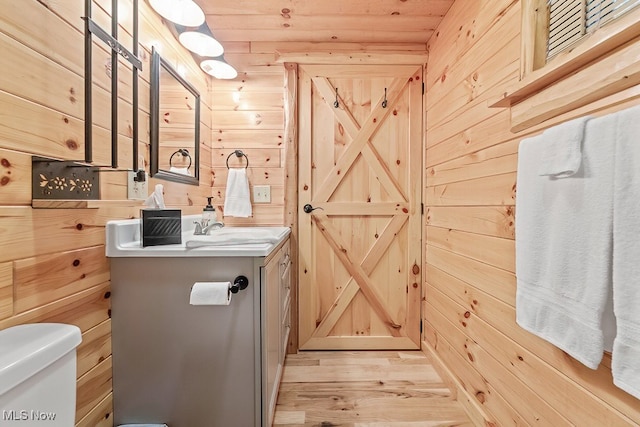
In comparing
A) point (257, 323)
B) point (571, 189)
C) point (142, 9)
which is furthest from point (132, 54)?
point (571, 189)

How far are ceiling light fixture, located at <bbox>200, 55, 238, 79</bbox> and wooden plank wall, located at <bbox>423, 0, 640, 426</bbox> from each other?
4.79 ft

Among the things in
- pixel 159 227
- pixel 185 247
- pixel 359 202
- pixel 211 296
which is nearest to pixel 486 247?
pixel 359 202

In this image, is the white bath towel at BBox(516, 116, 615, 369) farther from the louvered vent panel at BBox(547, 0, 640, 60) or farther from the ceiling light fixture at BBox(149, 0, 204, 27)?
the ceiling light fixture at BBox(149, 0, 204, 27)

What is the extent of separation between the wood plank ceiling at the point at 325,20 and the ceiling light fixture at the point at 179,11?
1.27 ft

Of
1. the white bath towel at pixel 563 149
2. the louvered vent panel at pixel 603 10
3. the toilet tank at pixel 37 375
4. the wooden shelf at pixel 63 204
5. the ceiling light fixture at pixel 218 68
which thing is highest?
the ceiling light fixture at pixel 218 68

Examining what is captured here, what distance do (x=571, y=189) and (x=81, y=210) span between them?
158cm

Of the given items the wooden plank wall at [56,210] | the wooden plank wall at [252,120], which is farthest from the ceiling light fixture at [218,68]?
the wooden plank wall at [56,210]

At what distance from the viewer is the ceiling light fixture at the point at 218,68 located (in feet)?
6.66

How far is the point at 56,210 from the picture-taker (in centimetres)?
96

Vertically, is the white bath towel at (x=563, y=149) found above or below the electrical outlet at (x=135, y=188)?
above

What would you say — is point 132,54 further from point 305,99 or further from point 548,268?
point 548,268

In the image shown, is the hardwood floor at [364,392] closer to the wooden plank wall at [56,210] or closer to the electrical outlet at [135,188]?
the wooden plank wall at [56,210]

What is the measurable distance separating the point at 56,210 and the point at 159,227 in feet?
1.13

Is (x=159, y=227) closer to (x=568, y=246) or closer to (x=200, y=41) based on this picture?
(x=200, y=41)
